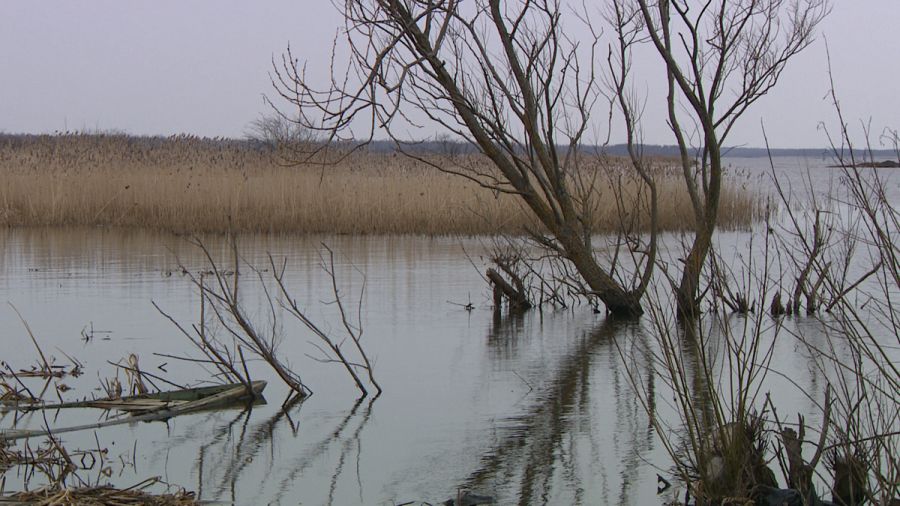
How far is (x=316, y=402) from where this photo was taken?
20.8 feet

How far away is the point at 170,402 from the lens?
6.05 m

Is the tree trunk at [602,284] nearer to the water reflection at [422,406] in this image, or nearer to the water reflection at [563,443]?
the water reflection at [422,406]

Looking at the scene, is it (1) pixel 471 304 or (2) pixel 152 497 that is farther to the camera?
(1) pixel 471 304

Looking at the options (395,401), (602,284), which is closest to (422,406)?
(395,401)

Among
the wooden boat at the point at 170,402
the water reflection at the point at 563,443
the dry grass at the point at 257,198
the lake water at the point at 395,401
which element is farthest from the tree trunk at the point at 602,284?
the dry grass at the point at 257,198

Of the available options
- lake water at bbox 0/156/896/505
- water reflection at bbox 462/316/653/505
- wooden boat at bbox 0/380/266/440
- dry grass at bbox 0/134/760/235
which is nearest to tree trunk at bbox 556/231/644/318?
lake water at bbox 0/156/896/505

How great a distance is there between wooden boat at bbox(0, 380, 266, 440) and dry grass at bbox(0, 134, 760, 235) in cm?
980

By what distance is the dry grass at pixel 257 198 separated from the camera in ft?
57.7

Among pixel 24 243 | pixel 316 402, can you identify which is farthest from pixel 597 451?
pixel 24 243

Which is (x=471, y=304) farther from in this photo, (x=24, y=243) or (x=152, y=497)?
(x=24, y=243)

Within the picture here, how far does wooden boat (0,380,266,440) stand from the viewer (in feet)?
19.3

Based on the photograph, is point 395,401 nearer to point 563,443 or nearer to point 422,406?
point 422,406

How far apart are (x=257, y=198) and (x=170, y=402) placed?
1248 centimetres

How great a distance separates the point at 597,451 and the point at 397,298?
18.2 ft
